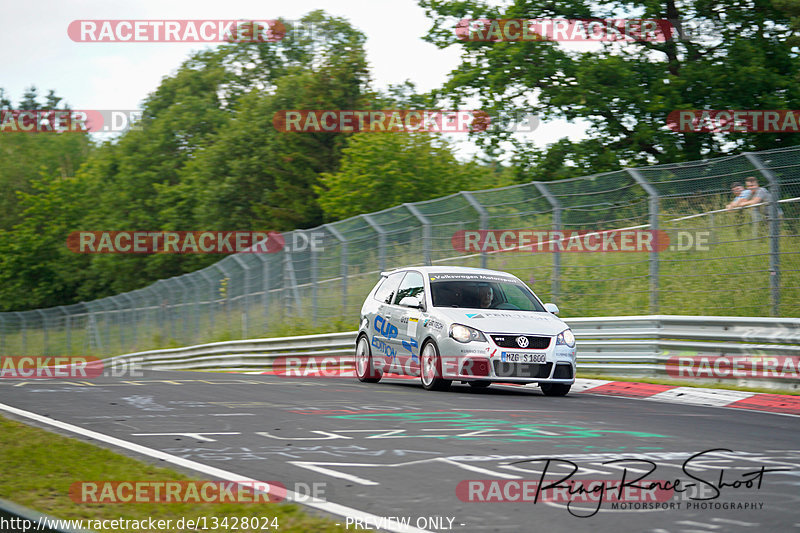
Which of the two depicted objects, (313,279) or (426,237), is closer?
(426,237)

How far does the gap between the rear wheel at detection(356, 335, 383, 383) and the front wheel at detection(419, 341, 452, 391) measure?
73.9 inches

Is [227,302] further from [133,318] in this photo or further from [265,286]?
[133,318]

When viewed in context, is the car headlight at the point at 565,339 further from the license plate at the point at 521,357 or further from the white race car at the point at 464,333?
the license plate at the point at 521,357

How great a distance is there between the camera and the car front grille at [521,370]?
12.3 m

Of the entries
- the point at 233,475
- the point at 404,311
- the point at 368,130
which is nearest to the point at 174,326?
the point at 368,130

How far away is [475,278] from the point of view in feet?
46.5

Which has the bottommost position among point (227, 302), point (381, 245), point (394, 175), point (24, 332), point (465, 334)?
point (24, 332)

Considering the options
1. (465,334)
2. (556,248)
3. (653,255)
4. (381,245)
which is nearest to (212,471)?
(465,334)

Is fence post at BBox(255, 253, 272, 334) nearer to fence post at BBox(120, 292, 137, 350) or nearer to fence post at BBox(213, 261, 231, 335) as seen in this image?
fence post at BBox(213, 261, 231, 335)

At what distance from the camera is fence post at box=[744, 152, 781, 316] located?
531 inches

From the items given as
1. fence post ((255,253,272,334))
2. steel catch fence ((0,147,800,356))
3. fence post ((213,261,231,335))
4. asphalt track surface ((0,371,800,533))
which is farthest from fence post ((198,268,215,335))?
asphalt track surface ((0,371,800,533))

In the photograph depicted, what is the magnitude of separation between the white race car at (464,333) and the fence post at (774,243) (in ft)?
9.34

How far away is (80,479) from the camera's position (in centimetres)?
629

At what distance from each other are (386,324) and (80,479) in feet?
28.0
